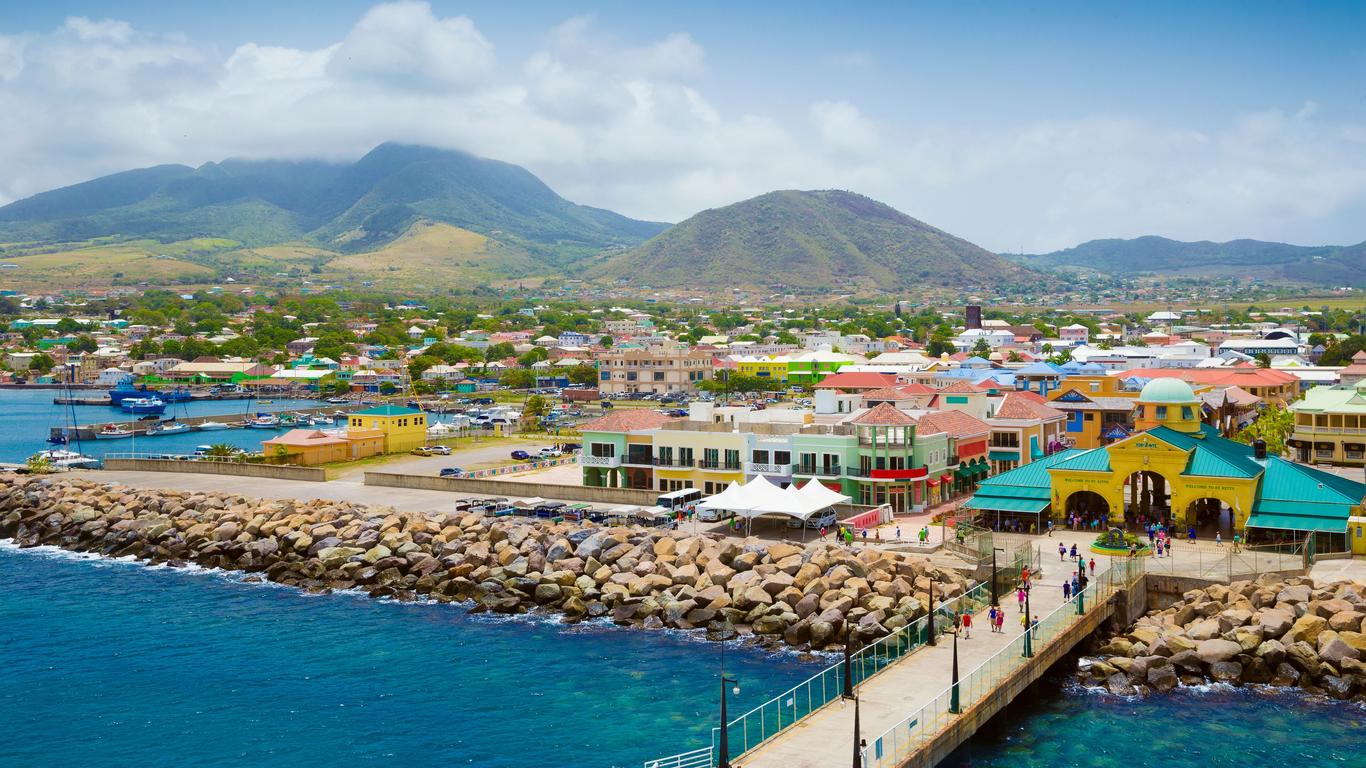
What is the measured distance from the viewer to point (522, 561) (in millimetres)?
46719

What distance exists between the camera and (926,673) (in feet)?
102

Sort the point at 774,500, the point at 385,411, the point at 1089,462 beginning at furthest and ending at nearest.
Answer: the point at 385,411 → the point at 774,500 → the point at 1089,462

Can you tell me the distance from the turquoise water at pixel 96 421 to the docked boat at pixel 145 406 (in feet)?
4.87

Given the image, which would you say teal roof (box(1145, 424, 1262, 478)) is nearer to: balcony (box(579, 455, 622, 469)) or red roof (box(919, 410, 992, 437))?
red roof (box(919, 410, 992, 437))

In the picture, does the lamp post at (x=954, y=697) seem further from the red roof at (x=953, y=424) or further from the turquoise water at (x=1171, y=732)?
the red roof at (x=953, y=424)

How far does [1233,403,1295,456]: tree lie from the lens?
71375 mm

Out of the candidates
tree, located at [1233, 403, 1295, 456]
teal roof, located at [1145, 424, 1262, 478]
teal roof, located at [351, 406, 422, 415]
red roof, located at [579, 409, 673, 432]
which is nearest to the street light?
teal roof, located at [1145, 424, 1262, 478]

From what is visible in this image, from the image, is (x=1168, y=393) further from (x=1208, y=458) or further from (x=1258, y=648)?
(x=1258, y=648)

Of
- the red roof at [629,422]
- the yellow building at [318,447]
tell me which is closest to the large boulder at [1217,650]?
the red roof at [629,422]

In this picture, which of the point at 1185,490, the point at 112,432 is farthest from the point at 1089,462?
the point at 112,432

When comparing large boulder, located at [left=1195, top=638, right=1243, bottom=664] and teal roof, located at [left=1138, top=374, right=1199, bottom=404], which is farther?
teal roof, located at [left=1138, top=374, right=1199, bottom=404]

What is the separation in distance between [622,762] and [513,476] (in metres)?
42.3

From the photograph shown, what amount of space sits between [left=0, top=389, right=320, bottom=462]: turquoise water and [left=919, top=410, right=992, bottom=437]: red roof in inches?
2695

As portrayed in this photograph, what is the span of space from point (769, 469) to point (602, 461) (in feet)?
34.0
